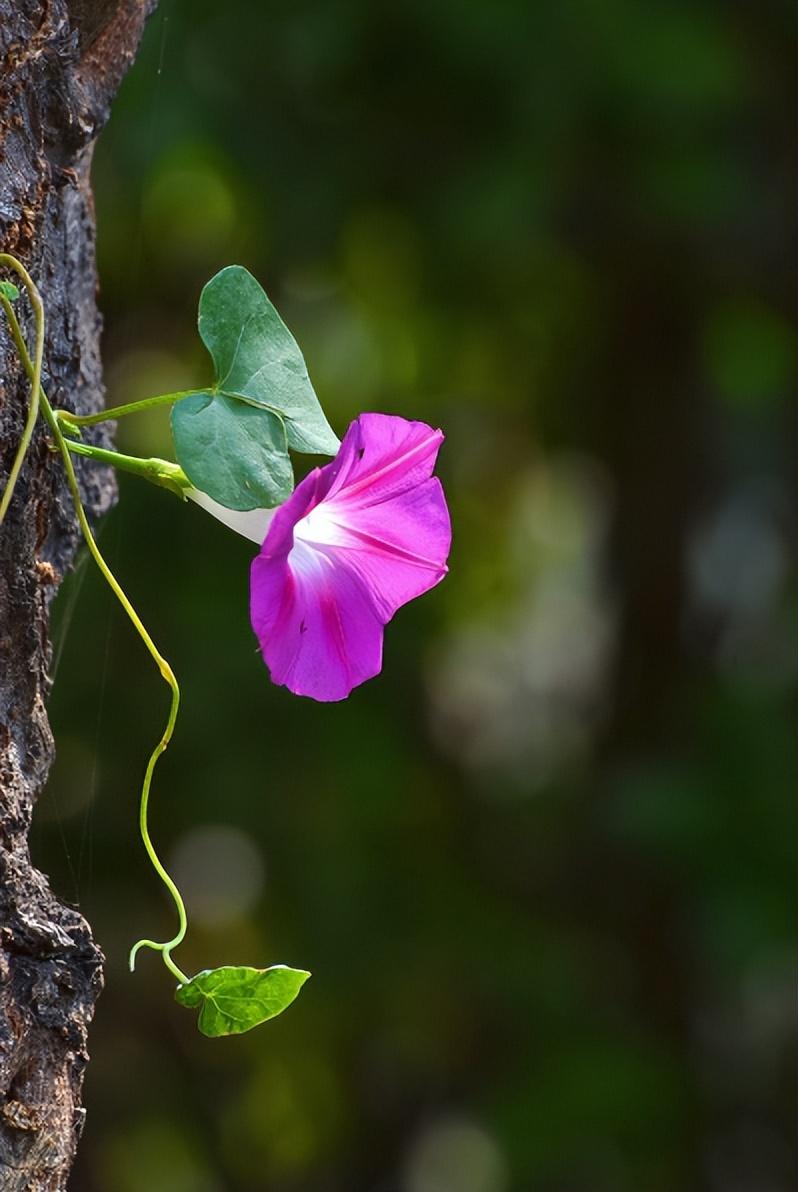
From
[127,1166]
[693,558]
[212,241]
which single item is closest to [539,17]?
[212,241]

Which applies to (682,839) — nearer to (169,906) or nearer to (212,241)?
(169,906)

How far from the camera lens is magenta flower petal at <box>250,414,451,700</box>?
1.41 ft

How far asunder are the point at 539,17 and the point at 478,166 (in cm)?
19

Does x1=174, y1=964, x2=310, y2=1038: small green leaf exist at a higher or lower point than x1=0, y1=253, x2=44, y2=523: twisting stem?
lower

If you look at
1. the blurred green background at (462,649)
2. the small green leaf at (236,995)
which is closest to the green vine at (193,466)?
the small green leaf at (236,995)

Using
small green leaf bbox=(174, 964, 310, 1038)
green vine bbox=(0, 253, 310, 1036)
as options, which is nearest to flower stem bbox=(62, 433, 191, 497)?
green vine bbox=(0, 253, 310, 1036)

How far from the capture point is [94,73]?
23.7 inches

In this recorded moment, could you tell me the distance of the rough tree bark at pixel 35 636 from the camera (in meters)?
0.49

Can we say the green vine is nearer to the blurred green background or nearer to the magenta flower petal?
the magenta flower petal

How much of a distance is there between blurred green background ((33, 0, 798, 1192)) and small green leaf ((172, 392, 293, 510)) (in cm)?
124

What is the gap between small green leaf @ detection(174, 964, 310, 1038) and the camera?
18.2 inches

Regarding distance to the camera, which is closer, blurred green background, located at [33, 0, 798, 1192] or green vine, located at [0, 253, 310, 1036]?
green vine, located at [0, 253, 310, 1036]

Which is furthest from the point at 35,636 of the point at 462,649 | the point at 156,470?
the point at 462,649

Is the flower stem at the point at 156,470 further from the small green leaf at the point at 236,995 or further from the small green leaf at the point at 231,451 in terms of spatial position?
the small green leaf at the point at 236,995
